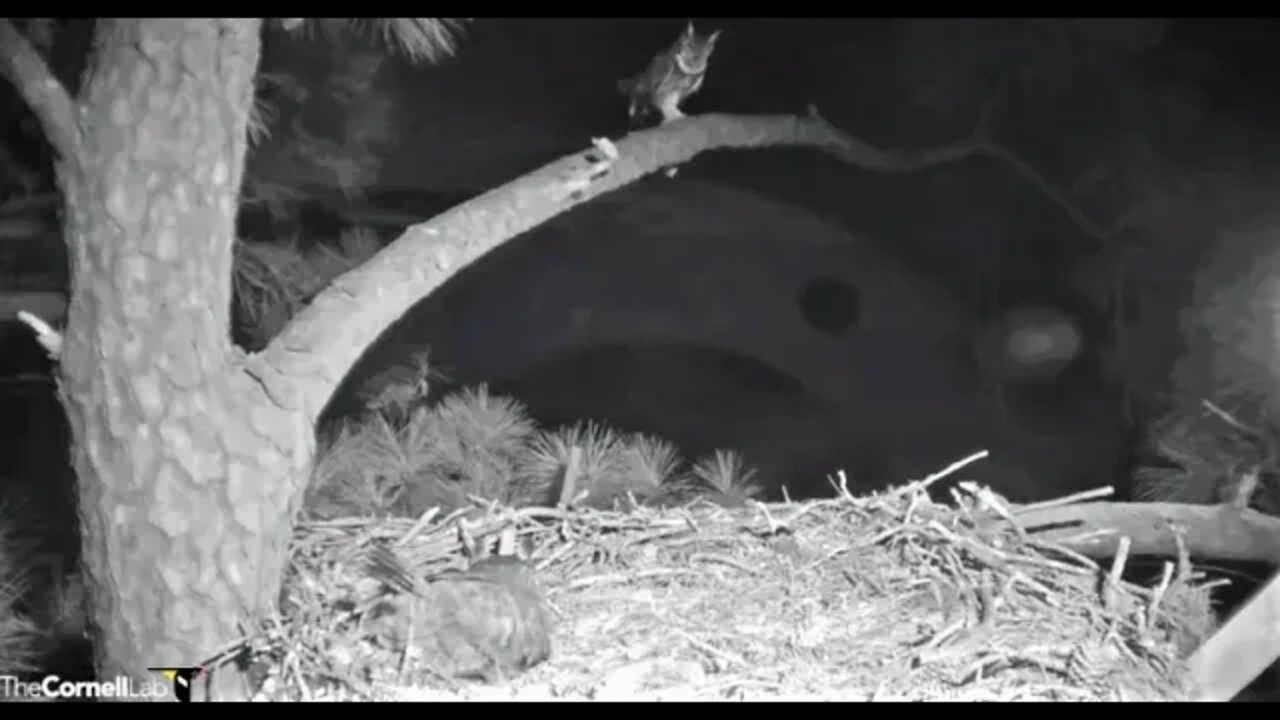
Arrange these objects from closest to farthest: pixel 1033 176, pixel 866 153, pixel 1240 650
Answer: pixel 1240 650
pixel 1033 176
pixel 866 153

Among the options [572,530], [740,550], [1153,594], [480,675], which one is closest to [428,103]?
[572,530]

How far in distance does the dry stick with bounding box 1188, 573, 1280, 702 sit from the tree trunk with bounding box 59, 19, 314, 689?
1.08m

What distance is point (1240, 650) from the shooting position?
53.5 inches

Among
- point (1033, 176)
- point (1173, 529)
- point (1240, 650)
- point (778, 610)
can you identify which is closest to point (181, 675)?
point (778, 610)

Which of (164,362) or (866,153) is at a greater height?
(866,153)

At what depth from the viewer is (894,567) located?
1.49m

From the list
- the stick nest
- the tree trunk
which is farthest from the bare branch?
the stick nest

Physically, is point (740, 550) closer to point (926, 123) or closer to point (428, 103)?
point (428, 103)

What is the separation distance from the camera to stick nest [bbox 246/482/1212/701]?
47.4 inches

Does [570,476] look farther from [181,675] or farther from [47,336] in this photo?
[47,336]

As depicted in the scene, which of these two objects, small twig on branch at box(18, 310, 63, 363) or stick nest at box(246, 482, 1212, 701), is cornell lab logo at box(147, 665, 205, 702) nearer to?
stick nest at box(246, 482, 1212, 701)

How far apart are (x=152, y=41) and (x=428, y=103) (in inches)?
32.4

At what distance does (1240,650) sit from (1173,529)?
0.33m

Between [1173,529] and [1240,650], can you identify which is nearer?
[1240,650]
